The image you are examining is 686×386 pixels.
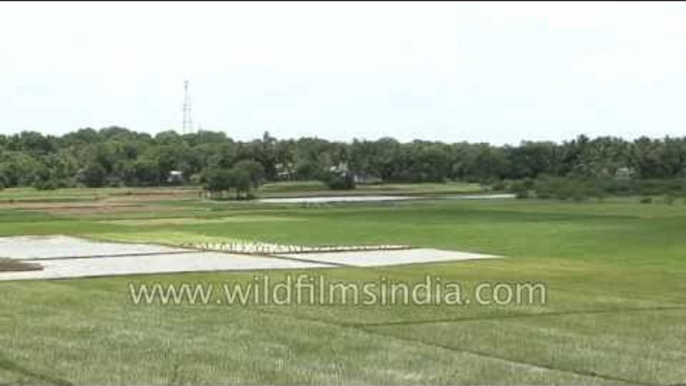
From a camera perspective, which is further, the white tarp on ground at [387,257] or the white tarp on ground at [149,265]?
the white tarp on ground at [387,257]

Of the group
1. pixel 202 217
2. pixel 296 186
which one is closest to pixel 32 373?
pixel 202 217

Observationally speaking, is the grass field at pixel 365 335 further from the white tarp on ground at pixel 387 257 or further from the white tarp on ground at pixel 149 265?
the white tarp on ground at pixel 387 257

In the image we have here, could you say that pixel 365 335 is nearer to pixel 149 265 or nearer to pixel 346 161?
pixel 149 265

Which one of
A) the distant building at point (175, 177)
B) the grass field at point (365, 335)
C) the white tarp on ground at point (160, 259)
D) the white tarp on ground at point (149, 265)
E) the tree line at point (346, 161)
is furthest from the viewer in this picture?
the distant building at point (175, 177)

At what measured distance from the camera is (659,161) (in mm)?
144500

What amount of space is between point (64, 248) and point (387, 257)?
11890 millimetres

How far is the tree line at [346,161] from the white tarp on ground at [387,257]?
101 m

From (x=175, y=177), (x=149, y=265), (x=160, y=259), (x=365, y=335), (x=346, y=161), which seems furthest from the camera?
(x=346, y=161)

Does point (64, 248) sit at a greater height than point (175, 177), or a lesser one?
lesser

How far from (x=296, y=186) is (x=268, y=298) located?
395ft

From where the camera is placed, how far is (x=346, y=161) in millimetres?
164375

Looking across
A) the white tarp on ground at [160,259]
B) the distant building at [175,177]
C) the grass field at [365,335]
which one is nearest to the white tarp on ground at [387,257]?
the white tarp on ground at [160,259]

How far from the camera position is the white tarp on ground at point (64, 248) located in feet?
114

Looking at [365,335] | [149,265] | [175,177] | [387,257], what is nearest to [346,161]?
[175,177]
